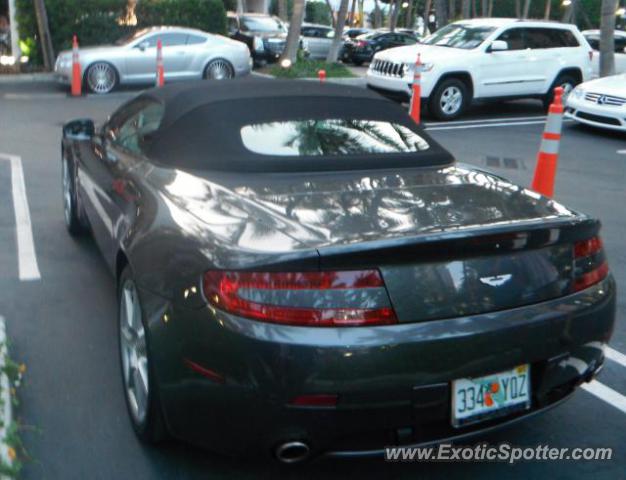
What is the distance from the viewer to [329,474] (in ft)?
11.0

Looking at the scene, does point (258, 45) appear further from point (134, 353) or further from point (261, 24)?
point (134, 353)

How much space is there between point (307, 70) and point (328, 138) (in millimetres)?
17820

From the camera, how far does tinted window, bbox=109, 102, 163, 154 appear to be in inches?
183

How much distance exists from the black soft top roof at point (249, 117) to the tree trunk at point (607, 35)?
14794mm

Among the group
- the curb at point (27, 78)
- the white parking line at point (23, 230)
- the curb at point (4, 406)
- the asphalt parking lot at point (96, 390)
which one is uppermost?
the curb at point (4, 406)

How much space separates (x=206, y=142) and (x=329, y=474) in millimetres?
1795

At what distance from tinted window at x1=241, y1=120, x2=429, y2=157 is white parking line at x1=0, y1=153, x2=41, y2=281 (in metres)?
2.30

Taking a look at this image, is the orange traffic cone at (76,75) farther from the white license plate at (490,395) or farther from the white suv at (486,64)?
the white license plate at (490,395)

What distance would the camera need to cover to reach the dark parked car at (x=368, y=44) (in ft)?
98.0

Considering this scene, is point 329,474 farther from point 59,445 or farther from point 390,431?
point 59,445

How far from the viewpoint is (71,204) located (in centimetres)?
642

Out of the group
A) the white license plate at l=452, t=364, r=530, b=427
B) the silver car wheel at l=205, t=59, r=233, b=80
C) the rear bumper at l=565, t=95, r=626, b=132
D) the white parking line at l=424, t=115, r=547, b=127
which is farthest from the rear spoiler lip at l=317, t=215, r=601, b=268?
the silver car wheel at l=205, t=59, r=233, b=80

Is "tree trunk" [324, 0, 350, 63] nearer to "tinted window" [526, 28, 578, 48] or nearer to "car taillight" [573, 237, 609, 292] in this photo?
"tinted window" [526, 28, 578, 48]

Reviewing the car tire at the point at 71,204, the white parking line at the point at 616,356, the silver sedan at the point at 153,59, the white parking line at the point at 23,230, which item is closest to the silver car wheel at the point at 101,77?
the silver sedan at the point at 153,59
